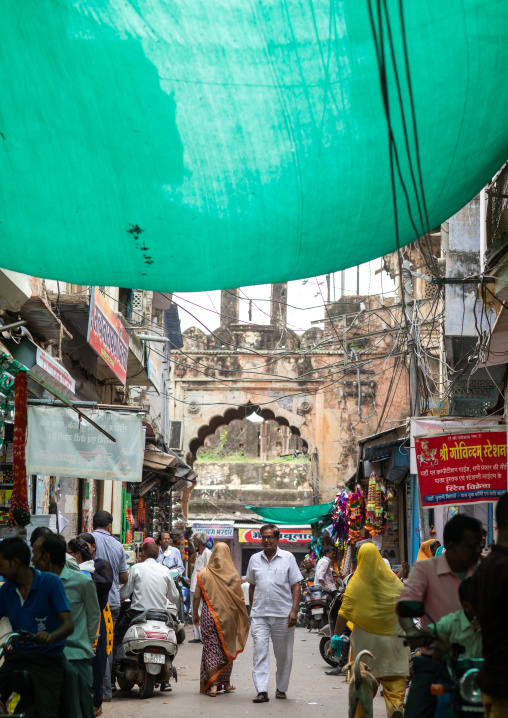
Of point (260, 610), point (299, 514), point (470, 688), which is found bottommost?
point (260, 610)

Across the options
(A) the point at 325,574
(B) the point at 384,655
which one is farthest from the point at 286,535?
(B) the point at 384,655


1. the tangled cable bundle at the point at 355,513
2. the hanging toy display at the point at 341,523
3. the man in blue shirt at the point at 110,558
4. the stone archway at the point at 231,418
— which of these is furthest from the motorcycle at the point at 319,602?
the stone archway at the point at 231,418

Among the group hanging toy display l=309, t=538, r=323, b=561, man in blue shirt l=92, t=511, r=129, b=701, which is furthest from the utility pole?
man in blue shirt l=92, t=511, r=129, b=701

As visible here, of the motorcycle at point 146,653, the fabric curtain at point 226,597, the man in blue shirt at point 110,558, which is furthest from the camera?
the fabric curtain at point 226,597

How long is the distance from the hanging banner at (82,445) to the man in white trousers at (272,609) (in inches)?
58.7

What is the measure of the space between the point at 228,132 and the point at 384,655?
153 inches

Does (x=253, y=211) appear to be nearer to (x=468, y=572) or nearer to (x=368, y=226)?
(x=368, y=226)

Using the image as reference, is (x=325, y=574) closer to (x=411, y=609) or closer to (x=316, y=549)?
(x=316, y=549)

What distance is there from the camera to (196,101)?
12.0 feet

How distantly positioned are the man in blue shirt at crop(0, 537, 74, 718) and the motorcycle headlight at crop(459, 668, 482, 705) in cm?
194

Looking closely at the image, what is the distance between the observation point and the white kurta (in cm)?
613

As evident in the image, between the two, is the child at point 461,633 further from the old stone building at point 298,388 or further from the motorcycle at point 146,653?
the old stone building at point 298,388

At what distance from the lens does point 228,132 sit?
3.77 meters

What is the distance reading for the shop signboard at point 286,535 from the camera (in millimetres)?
33938
